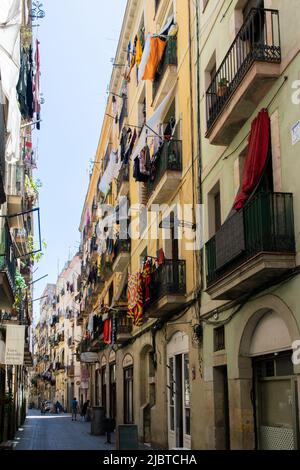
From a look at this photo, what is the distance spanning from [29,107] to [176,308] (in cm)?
869

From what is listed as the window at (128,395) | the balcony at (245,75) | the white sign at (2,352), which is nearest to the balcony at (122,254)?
the window at (128,395)

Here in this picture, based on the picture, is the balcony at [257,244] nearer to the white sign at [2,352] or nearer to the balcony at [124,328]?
the white sign at [2,352]

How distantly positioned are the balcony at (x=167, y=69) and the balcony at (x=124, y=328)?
33.2ft

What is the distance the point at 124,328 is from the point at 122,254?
9.96 feet

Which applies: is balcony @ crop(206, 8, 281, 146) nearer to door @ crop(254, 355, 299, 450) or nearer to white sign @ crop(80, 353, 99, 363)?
door @ crop(254, 355, 299, 450)

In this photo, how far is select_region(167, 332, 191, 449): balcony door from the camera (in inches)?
695

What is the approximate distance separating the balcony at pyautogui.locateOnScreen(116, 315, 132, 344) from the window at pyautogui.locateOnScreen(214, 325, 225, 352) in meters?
11.9

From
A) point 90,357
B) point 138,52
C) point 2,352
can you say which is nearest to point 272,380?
point 2,352

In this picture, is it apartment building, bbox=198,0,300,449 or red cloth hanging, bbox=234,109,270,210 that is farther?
red cloth hanging, bbox=234,109,270,210

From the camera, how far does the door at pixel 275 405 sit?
10953mm

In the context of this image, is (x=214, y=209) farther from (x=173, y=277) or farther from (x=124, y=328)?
(x=124, y=328)

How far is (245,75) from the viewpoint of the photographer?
11.7 metres

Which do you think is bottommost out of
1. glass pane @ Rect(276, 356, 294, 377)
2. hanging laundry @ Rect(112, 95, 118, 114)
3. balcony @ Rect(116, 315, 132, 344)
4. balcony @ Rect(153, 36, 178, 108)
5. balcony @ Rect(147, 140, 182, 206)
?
glass pane @ Rect(276, 356, 294, 377)

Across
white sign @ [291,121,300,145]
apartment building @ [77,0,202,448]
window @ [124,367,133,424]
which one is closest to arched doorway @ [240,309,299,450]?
white sign @ [291,121,300,145]
